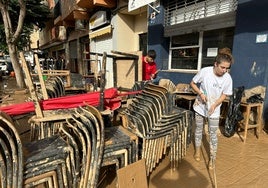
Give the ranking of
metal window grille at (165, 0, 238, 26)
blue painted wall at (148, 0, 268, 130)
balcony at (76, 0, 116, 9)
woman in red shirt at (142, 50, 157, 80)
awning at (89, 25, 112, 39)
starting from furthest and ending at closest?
awning at (89, 25, 112, 39) < balcony at (76, 0, 116, 9) < woman in red shirt at (142, 50, 157, 80) < metal window grille at (165, 0, 238, 26) < blue painted wall at (148, 0, 268, 130)

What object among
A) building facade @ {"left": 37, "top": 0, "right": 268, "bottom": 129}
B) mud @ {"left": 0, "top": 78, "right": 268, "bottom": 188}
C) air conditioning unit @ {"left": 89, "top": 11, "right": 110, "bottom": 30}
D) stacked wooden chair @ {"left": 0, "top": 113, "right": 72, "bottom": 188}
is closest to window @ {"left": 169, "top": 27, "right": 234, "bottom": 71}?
building facade @ {"left": 37, "top": 0, "right": 268, "bottom": 129}

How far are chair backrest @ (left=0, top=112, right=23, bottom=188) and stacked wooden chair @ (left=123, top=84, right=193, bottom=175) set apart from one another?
1.31 meters

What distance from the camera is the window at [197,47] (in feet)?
18.3

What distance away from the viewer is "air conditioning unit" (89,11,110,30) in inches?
393

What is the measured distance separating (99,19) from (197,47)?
610cm

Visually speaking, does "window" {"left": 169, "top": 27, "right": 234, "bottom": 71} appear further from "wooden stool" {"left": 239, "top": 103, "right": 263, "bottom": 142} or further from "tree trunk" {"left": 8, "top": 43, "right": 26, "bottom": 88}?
"tree trunk" {"left": 8, "top": 43, "right": 26, "bottom": 88}

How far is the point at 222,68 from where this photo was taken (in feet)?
9.05

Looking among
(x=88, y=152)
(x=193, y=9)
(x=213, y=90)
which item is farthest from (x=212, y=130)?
(x=193, y=9)

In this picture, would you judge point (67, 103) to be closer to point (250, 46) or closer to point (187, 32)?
point (250, 46)

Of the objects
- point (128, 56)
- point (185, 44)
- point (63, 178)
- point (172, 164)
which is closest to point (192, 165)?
point (172, 164)

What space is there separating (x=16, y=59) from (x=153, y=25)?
7.57 meters

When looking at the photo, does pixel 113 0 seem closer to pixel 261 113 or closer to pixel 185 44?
pixel 185 44

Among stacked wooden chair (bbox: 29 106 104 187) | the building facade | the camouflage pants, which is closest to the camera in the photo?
stacked wooden chair (bbox: 29 106 104 187)

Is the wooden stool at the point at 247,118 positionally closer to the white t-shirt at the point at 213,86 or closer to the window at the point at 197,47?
the white t-shirt at the point at 213,86
